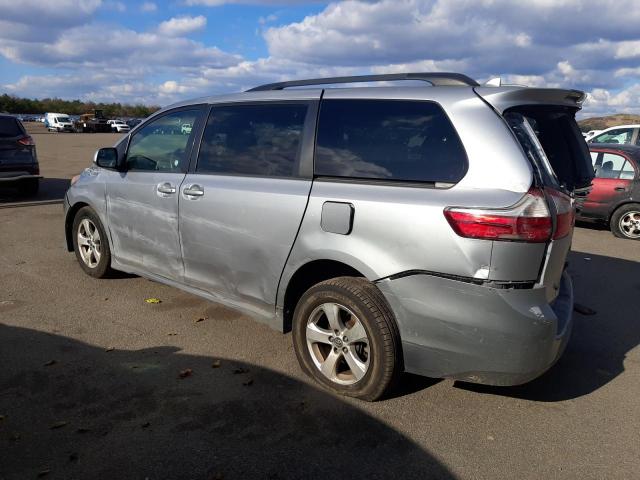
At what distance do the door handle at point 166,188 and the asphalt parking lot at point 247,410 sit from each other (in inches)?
44.2

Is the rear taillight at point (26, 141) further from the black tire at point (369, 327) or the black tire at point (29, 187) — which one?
the black tire at point (369, 327)

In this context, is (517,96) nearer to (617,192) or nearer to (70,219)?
A: (70,219)

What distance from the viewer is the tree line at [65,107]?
96.2m

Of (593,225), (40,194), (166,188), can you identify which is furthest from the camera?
(40,194)

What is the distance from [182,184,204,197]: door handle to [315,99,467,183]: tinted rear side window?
1099 mm

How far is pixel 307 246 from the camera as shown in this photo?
340 cm

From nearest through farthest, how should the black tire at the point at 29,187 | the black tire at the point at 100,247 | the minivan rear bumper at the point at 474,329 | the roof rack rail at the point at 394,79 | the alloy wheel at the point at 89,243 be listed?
the minivan rear bumper at the point at 474,329
the roof rack rail at the point at 394,79
the black tire at the point at 100,247
the alloy wheel at the point at 89,243
the black tire at the point at 29,187

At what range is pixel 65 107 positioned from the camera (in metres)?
107

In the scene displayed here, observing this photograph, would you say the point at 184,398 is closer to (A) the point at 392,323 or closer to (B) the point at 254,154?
(A) the point at 392,323

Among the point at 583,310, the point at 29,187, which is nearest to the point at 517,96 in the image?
the point at 583,310

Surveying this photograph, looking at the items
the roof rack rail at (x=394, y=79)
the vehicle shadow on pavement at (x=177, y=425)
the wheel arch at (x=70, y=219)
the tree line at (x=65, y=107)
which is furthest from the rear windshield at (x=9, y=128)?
the tree line at (x=65, y=107)

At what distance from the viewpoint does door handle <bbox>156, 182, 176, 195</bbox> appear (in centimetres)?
436

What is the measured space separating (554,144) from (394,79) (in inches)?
51.9

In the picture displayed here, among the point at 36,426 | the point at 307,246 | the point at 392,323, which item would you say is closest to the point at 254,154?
the point at 307,246
